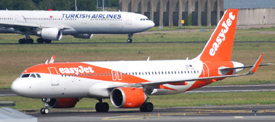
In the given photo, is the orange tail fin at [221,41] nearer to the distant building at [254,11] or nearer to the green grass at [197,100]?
the green grass at [197,100]

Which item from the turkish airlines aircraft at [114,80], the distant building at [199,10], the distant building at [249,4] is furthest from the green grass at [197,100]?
the distant building at [249,4]

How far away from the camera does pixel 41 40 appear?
81000 millimetres

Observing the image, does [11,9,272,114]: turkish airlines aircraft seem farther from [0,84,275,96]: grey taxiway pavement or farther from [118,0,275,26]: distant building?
[118,0,275,26]: distant building

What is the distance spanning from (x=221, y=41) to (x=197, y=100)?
485 centimetres

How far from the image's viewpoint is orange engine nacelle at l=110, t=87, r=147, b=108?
28.9m

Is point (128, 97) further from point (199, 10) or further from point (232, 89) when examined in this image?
point (199, 10)

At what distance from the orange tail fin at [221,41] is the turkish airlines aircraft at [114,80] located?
1.81ft

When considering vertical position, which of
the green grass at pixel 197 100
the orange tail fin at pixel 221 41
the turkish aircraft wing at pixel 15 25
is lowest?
the green grass at pixel 197 100

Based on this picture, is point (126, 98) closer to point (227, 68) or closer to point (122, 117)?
point (122, 117)

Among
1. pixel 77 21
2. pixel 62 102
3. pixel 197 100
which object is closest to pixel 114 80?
pixel 62 102

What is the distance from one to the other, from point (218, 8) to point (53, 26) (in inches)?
3218

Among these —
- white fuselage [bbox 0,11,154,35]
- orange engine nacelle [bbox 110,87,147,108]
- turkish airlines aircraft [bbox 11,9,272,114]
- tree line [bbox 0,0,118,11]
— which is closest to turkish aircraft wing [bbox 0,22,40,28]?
white fuselage [bbox 0,11,154,35]

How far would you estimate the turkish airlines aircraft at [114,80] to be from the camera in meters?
28.8

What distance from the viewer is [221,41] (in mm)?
36375
